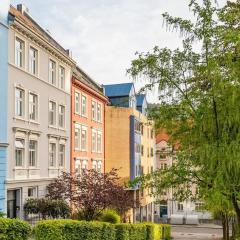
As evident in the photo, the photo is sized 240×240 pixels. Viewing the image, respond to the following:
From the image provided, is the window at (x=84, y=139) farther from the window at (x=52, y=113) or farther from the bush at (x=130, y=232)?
the bush at (x=130, y=232)

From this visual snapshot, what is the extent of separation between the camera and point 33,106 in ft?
99.7

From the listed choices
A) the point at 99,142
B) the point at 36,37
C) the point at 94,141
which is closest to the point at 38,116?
the point at 36,37

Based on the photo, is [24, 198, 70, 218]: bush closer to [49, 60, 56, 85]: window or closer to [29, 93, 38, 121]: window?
[29, 93, 38, 121]: window

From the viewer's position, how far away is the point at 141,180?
13891 mm

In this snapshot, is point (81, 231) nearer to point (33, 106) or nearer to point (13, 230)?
point (13, 230)

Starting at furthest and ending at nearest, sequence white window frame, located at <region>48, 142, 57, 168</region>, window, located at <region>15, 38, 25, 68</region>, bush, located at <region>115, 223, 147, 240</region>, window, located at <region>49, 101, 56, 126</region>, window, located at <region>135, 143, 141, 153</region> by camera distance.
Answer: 1. window, located at <region>135, 143, 141, 153</region>
2. window, located at <region>49, 101, 56, 126</region>
3. white window frame, located at <region>48, 142, 57, 168</region>
4. window, located at <region>15, 38, 25, 68</region>
5. bush, located at <region>115, 223, 147, 240</region>

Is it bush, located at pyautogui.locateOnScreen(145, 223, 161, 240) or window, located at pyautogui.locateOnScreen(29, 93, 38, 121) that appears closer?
bush, located at pyautogui.locateOnScreen(145, 223, 161, 240)

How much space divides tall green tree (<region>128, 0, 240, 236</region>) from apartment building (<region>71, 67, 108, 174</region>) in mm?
24270

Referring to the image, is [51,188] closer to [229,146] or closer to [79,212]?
[79,212]

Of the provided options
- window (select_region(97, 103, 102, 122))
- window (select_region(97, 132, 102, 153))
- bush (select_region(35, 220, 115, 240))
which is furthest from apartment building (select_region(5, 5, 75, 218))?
bush (select_region(35, 220, 115, 240))

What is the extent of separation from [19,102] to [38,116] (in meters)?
2.49

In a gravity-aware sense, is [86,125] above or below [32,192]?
above

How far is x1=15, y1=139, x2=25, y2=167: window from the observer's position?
2783 centimetres

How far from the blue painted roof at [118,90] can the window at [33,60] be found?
24.6 meters
